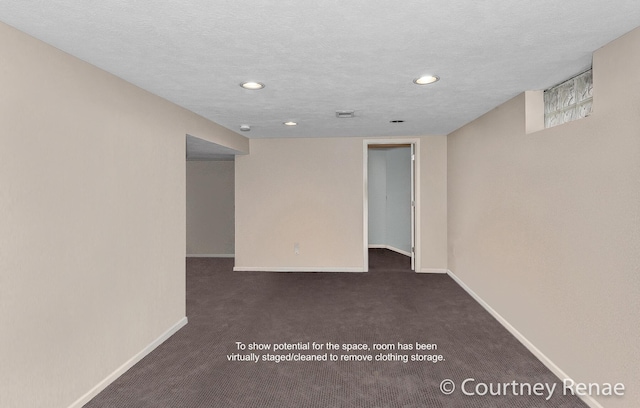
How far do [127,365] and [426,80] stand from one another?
3258 millimetres

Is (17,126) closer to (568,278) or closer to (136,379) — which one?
(136,379)

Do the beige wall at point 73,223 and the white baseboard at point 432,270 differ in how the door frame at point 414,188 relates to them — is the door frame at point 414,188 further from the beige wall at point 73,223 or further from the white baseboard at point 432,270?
the beige wall at point 73,223

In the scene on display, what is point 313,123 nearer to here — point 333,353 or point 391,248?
point 333,353

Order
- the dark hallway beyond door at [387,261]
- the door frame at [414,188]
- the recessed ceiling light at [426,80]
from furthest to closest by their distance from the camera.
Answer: the dark hallway beyond door at [387,261], the door frame at [414,188], the recessed ceiling light at [426,80]

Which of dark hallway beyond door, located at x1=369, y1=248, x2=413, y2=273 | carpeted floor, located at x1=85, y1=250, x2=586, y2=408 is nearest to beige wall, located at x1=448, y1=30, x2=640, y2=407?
carpeted floor, located at x1=85, y1=250, x2=586, y2=408

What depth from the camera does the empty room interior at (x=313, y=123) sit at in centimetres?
193

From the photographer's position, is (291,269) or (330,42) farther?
(291,269)

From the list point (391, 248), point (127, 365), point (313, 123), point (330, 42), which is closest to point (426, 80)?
point (330, 42)

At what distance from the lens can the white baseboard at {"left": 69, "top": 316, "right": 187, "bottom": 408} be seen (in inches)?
95.4

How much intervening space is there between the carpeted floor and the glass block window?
1986mm

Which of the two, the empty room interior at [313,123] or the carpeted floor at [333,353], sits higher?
the empty room interior at [313,123]

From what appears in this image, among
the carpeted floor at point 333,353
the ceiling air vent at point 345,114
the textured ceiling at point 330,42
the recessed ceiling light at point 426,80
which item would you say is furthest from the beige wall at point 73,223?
the recessed ceiling light at point 426,80

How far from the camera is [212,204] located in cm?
797

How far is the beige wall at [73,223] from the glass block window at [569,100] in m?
3.44
